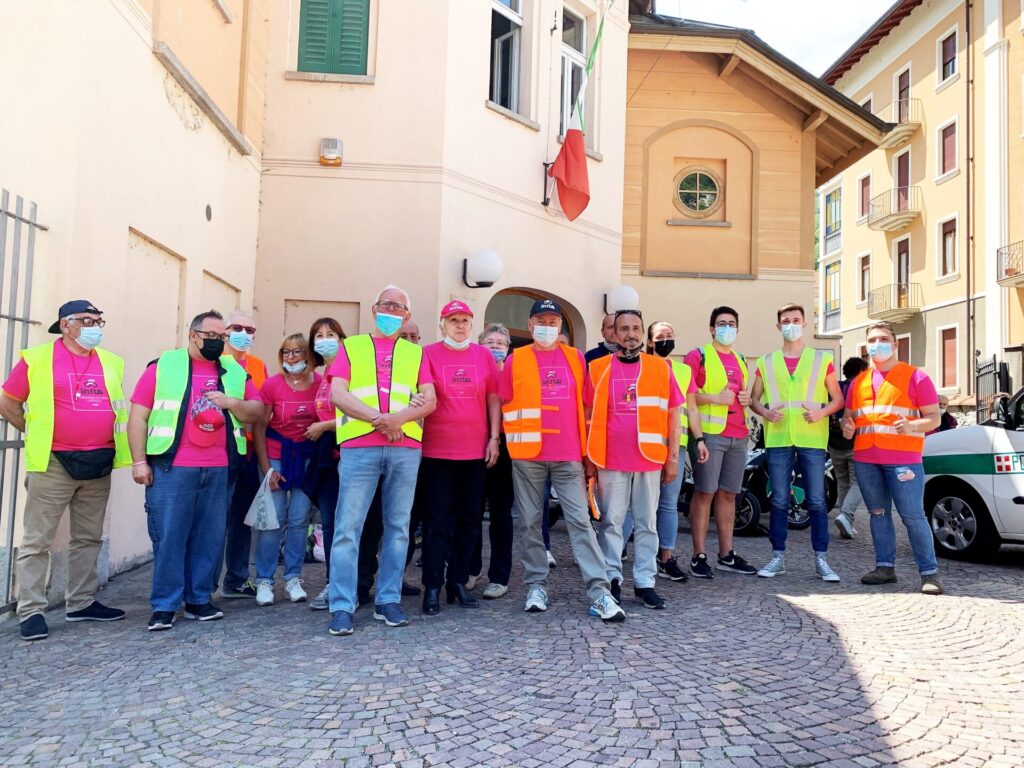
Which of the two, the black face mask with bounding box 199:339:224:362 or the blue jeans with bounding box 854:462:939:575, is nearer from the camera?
the black face mask with bounding box 199:339:224:362

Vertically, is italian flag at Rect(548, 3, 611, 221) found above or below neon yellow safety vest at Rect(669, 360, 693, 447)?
above

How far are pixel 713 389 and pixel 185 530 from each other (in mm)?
3902

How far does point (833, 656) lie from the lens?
4.32m

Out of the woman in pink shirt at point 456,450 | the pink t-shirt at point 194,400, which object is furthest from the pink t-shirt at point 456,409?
the pink t-shirt at point 194,400

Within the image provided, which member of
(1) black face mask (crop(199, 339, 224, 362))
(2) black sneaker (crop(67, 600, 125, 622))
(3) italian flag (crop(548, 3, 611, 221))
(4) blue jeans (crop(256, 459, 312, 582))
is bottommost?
(2) black sneaker (crop(67, 600, 125, 622))

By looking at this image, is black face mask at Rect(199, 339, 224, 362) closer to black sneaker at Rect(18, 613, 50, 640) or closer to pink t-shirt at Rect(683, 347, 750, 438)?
black sneaker at Rect(18, 613, 50, 640)

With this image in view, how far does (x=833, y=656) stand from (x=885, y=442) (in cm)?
230

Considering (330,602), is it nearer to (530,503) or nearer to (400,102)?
(530,503)

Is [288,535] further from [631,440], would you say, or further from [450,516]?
[631,440]

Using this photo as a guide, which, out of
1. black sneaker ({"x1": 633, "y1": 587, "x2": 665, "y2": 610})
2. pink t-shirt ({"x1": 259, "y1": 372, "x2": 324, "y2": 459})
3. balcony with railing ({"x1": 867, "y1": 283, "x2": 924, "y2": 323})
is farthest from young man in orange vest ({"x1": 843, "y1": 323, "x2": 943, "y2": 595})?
balcony with railing ({"x1": 867, "y1": 283, "x2": 924, "y2": 323})

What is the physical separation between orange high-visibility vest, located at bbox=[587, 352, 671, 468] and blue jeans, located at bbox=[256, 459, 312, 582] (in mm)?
1969

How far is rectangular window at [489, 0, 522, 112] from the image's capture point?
1042cm

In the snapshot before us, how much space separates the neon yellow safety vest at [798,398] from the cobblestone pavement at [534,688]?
132cm

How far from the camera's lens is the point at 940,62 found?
27203 mm
